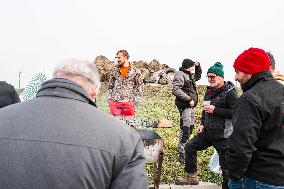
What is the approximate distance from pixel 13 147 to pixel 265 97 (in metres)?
2.58

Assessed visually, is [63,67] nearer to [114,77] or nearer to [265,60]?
[265,60]

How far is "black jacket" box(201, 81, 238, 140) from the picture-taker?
6473mm

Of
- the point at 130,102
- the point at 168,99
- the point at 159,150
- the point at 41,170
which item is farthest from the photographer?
the point at 168,99

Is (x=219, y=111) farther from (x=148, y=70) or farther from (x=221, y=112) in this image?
(x=148, y=70)

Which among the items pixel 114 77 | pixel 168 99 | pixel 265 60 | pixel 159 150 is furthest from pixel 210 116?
pixel 168 99

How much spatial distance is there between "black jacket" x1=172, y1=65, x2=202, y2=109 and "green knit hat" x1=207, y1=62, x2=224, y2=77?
6.56ft

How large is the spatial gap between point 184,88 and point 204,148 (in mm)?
2019

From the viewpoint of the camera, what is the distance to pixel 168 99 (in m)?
26.0

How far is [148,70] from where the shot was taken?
3491cm

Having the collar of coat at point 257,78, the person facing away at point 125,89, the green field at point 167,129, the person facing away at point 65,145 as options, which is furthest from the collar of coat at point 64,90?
the person facing away at point 125,89

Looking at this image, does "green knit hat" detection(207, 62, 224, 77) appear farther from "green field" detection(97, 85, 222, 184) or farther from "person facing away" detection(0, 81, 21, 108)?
"person facing away" detection(0, 81, 21, 108)

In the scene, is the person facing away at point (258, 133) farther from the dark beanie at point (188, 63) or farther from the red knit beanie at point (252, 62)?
the dark beanie at point (188, 63)

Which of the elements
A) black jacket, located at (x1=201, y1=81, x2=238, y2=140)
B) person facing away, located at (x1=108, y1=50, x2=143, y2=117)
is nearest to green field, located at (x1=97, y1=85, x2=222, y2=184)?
person facing away, located at (x1=108, y1=50, x2=143, y2=117)

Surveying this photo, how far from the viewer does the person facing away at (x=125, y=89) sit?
9.07m
